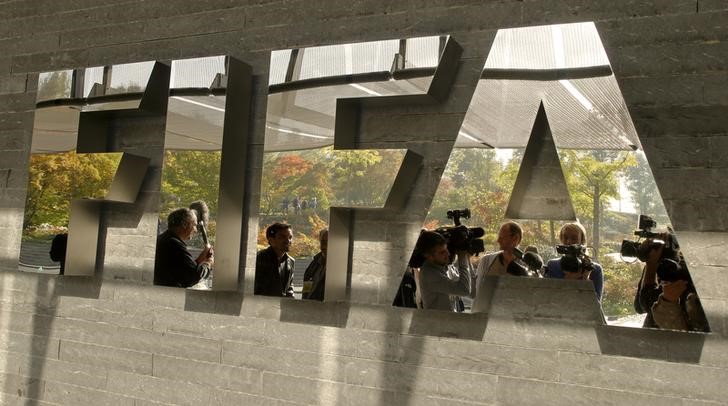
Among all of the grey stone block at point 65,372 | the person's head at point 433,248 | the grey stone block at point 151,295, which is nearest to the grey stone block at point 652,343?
the person's head at point 433,248

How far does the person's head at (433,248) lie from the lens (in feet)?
8.89

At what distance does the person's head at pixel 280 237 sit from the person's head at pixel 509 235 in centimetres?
95

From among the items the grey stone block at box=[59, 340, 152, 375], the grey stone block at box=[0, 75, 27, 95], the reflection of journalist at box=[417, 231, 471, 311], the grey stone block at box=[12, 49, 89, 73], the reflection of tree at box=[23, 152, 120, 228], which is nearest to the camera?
the reflection of journalist at box=[417, 231, 471, 311]

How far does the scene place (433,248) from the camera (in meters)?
2.72

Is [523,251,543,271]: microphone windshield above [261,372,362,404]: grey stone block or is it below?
above

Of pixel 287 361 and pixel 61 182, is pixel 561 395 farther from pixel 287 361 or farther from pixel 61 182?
pixel 61 182

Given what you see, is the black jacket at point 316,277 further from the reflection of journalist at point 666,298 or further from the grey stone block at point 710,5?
the grey stone block at point 710,5

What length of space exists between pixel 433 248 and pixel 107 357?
1801 millimetres

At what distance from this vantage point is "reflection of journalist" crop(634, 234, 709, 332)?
232 centimetres

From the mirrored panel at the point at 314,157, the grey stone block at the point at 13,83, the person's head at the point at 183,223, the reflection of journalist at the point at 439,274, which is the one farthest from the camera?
the grey stone block at the point at 13,83

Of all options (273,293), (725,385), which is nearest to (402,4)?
(273,293)

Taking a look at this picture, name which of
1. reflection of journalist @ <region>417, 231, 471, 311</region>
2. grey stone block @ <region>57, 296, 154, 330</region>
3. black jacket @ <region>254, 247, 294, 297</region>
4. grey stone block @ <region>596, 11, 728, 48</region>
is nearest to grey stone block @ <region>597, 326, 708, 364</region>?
reflection of journalist @ <region>417, 231, 471, 311</region>

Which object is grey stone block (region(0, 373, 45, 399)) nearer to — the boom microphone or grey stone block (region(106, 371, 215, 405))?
grey stone block (region(106, 371, 215, 405))

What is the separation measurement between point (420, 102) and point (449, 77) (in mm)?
159
